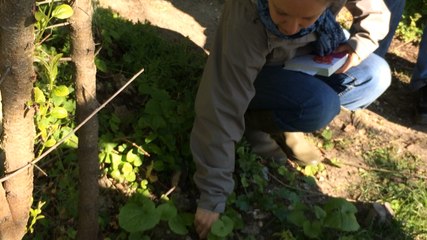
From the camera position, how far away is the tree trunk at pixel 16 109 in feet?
3.45

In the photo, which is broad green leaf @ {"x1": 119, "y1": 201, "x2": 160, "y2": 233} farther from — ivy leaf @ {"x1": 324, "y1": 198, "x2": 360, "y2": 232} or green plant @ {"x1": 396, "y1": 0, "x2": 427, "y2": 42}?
green plant @ {"x1": 396, "y1": 0, "x2": 427, "y2": 42}

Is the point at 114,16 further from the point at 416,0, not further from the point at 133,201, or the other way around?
the point at 416,0

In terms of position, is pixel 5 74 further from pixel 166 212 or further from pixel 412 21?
pixel 412 21

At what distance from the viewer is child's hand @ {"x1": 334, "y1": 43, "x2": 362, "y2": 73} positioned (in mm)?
2340

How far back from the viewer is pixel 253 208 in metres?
2.25

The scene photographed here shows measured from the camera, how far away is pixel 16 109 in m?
1.17

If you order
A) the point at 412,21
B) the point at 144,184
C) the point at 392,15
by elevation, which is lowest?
the point at 412,21

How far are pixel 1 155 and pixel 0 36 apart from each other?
1.79ft

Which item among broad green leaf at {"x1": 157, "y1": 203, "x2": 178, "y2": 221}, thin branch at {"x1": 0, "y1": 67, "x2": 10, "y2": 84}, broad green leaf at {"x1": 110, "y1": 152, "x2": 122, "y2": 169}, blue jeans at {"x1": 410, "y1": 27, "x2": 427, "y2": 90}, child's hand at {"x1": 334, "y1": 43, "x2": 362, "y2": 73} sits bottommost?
blue jeans at {"x1": 410, "y1": 27, "x2": 427, "y2": 90}

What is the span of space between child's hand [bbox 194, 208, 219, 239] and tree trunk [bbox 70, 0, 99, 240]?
381mm

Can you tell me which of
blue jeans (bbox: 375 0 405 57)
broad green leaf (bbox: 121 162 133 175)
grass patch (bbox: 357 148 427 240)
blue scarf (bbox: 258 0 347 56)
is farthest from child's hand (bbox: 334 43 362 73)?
broad green leaf (bbox: 121 162 133 175)

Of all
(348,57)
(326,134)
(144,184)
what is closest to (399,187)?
(326,134)

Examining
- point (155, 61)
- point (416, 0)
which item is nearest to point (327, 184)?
point (155, 61)

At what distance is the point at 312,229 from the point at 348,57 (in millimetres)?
813
